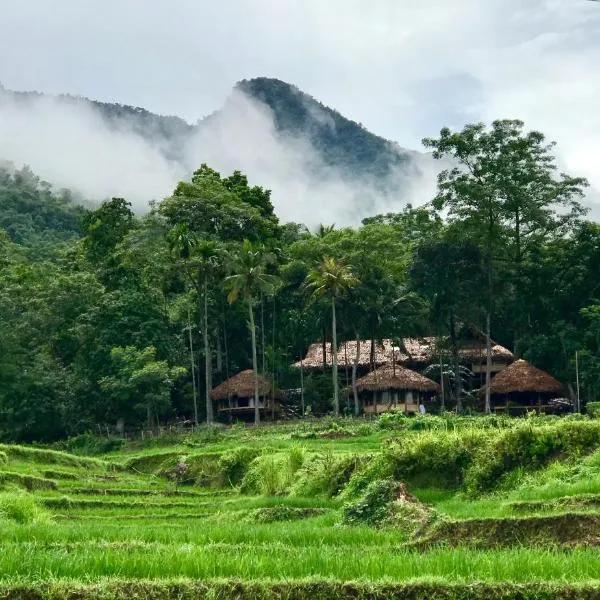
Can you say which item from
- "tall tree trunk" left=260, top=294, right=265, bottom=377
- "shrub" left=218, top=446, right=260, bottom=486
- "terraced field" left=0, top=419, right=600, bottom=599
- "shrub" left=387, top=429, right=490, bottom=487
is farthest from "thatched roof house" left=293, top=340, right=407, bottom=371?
"shrub" left=387, top=429, right=490, bottom=487

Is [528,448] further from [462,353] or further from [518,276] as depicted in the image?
[462,353]

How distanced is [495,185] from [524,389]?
11.7 meters

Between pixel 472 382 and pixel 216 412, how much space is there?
17.6 m

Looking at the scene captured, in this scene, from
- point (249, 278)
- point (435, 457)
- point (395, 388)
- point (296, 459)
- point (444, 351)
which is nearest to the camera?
point (435, 457)

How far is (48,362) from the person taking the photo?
169 ft

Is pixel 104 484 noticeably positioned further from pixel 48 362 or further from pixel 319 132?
pixel 319 132

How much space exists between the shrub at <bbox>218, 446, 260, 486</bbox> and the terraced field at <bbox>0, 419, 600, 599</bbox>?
49 mm

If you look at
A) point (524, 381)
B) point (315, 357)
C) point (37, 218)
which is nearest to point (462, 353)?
point (524, 381)

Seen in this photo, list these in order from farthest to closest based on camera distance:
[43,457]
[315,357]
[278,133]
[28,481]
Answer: [278,133], [315,357], [43,457], [28,481]

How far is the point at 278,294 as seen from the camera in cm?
5775

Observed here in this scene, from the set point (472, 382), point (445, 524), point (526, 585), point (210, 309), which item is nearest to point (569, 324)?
point (472, 382)

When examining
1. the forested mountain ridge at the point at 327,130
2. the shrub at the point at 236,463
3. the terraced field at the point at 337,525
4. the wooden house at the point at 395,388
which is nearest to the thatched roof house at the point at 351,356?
the wooden house at the point at 395,388

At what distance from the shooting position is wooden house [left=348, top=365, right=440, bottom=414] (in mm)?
53625

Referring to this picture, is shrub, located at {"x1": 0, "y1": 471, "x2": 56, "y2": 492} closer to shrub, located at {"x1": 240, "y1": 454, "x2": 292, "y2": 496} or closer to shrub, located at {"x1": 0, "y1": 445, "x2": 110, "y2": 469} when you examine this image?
shrub, located at {"x1": 240, "y1": 454, "x2": 292, "y2": 496}
